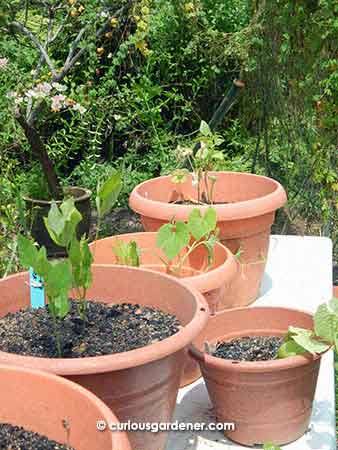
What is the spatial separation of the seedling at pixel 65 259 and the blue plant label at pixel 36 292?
0.07 metres

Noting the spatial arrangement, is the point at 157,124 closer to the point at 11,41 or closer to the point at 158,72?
the point at 158,72

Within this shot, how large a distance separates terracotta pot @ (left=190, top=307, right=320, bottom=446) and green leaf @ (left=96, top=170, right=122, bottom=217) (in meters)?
0.31

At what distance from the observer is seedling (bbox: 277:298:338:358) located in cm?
132

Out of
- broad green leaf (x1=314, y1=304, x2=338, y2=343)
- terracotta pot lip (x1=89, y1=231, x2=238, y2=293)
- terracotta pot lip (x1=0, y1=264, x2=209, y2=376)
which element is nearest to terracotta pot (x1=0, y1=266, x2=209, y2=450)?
terracotta pot lip (x1=0, y1=264, x2=209, y2=376)

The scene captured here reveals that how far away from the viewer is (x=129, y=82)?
4289mm

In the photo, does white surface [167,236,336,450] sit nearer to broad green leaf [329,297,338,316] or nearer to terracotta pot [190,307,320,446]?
terracotta pot [190,307,320,446]

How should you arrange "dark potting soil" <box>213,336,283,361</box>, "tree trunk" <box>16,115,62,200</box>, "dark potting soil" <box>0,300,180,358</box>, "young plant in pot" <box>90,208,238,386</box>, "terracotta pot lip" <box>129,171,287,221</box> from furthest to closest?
"tree trunk" <box>16,115,62,200</box> → "terracotta pot lip" <box>129,171,287,221</box> → "young plant in pot" <box>90,208,238,386</box> → "dark potting soil" <box>213,336,283,361</box> → "dark potting soil" <box>0,300,180,358</box>

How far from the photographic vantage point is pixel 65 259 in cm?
122

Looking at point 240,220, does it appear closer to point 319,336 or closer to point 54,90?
point 319,336

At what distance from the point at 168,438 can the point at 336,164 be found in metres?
2.13

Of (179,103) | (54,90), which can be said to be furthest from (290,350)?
(179,103)

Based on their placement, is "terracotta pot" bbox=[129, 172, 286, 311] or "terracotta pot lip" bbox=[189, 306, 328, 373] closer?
"terracotta pot lip" bbox=[189, 306, 328, 373]

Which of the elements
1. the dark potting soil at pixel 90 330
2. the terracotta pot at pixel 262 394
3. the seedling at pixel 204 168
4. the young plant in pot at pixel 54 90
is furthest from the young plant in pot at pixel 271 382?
the young plant in pot at pixel 54 90

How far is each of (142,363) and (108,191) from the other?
37cm
